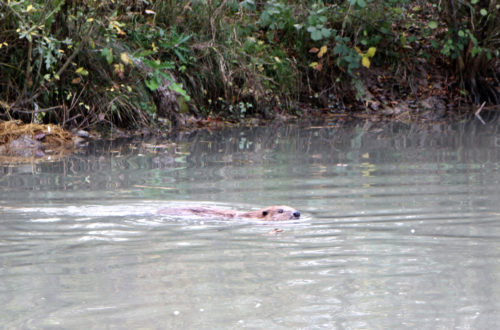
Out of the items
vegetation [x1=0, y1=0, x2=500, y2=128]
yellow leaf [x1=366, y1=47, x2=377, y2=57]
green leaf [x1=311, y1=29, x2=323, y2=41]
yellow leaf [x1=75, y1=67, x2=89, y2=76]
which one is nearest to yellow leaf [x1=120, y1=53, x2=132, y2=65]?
vegetation [x1=0, y1=0, x2=500, y2=128]

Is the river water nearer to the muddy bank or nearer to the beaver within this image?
the beaver

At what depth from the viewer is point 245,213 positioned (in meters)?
5.77

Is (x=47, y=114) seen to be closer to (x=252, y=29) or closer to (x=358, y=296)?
(x=252, y=29)

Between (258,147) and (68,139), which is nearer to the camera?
(258,147)

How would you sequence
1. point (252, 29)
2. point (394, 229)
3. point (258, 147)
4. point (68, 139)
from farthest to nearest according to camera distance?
point (252, 29) → point (68, 139) → point (258, 147) → point (394, 229)

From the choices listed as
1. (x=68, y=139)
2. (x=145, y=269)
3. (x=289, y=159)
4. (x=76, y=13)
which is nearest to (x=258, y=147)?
(x=289, y=159)

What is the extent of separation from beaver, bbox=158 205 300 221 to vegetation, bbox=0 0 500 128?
5502 millimetres

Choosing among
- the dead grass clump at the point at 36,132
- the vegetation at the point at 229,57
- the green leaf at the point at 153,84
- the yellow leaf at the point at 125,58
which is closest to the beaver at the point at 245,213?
the dead grass clump at the point at 36,132

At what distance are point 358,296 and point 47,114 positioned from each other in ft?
29.1

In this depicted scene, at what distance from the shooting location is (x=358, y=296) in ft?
12.3

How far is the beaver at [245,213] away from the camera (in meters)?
5.59

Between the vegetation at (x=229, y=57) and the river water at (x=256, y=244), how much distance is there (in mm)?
2863

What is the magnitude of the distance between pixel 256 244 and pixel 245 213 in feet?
2.84

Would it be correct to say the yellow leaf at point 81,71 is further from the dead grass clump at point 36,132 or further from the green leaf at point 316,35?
the green leaf at point 316,35
